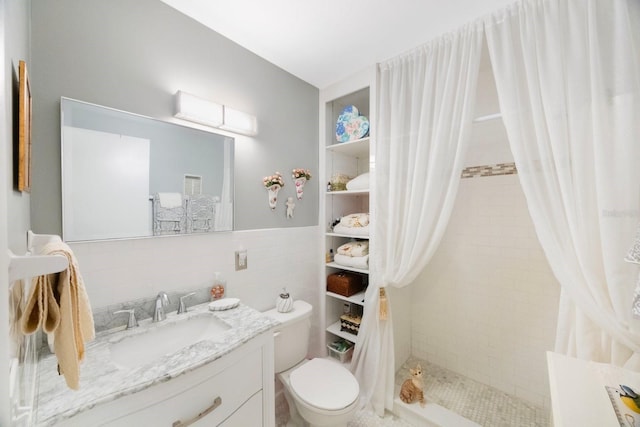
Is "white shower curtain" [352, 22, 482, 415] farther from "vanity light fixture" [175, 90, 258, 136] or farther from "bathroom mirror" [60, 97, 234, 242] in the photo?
"bathroom mirror" [60, 97, 234, 242]

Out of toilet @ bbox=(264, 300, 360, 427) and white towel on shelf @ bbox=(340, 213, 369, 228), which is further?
white towel on shelf @ bbox=(340, 213, 369, 228)

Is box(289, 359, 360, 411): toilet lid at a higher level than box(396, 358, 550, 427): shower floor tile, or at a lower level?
higher

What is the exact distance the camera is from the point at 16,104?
0.73 m

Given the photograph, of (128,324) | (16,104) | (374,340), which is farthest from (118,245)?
(374,340)

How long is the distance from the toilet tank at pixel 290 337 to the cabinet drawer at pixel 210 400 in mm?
391

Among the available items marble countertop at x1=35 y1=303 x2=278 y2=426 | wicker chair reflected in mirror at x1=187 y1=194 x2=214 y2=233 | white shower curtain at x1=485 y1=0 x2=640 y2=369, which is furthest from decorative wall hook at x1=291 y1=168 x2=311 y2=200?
white shower curtain at x1=485 y1=0 x2=640 y2=369

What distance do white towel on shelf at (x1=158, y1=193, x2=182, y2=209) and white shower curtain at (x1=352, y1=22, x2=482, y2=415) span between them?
125 centimetres

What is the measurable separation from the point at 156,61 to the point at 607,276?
2.35 meters

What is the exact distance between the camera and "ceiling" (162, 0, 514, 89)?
52.2 inches

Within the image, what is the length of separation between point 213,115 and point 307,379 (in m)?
1.71

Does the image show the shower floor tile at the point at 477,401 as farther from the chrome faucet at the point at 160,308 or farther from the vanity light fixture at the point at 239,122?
the vanity light fixture at the point at 239,122

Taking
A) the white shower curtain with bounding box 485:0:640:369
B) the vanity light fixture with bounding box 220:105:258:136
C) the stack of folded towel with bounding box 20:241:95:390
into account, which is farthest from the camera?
the vanity light fixture with bounding box 220:105:258:136

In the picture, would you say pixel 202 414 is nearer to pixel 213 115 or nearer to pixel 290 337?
pixel 290 337

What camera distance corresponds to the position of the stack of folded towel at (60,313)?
0.54 m
